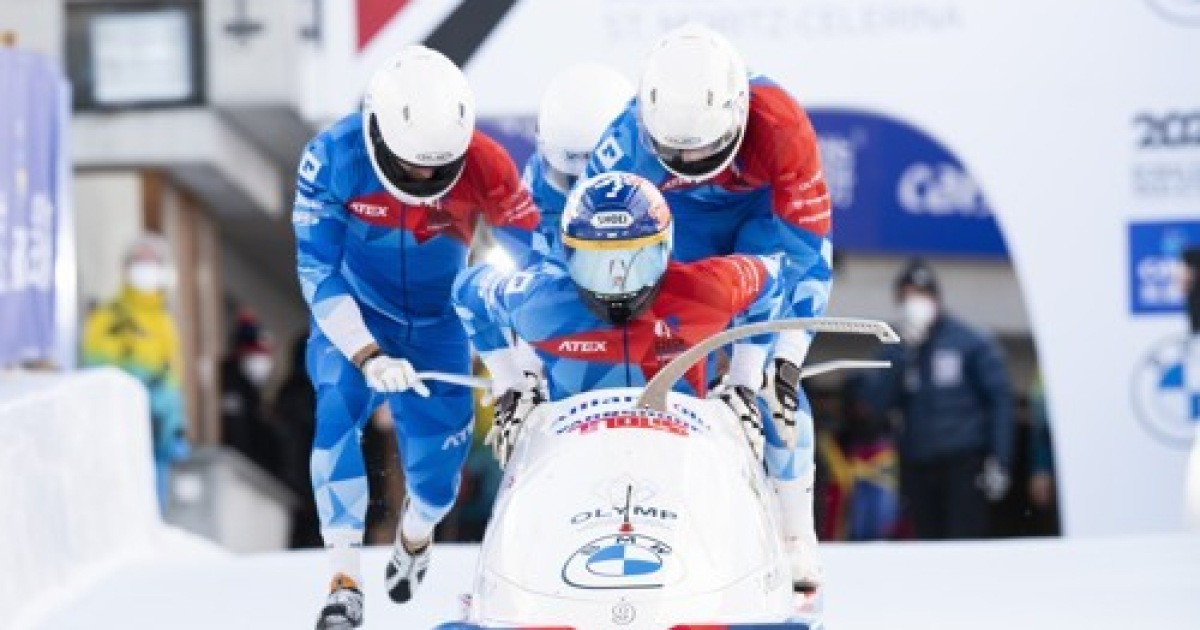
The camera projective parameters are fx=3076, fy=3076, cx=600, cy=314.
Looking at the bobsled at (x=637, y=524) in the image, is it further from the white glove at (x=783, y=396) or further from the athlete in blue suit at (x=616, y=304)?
the white glove at (x=783, y=396)

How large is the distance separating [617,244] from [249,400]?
8.98 meters

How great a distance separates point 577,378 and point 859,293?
30.6 feet

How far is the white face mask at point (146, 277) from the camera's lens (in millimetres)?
13094

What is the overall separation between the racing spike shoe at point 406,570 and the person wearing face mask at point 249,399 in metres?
6.42

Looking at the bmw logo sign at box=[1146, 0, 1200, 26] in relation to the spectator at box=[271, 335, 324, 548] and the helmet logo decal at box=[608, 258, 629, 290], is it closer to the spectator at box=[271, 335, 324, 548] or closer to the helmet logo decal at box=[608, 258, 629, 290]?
the spectator at box=[271, 335, 324, 548]

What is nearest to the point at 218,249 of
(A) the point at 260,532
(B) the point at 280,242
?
(B) the point at 280,242

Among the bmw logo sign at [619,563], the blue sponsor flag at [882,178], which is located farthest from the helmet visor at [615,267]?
the blue sponsor flag at [882,178]

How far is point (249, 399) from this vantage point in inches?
600

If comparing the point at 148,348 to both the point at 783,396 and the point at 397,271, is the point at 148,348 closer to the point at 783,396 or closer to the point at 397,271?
the point at 397,271

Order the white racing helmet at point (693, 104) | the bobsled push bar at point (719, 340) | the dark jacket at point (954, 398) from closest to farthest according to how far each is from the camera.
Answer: the bobsled push bar at point (719, 340), the white racing helmet at point (693, 104), the dark jacket at point (954, 398)

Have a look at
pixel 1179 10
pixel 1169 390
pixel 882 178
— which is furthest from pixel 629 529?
pixel 882 178

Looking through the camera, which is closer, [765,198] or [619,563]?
[619,563]

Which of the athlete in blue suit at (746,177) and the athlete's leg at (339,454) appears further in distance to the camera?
the athlete's leg at (339,454)

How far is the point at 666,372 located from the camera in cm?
624
